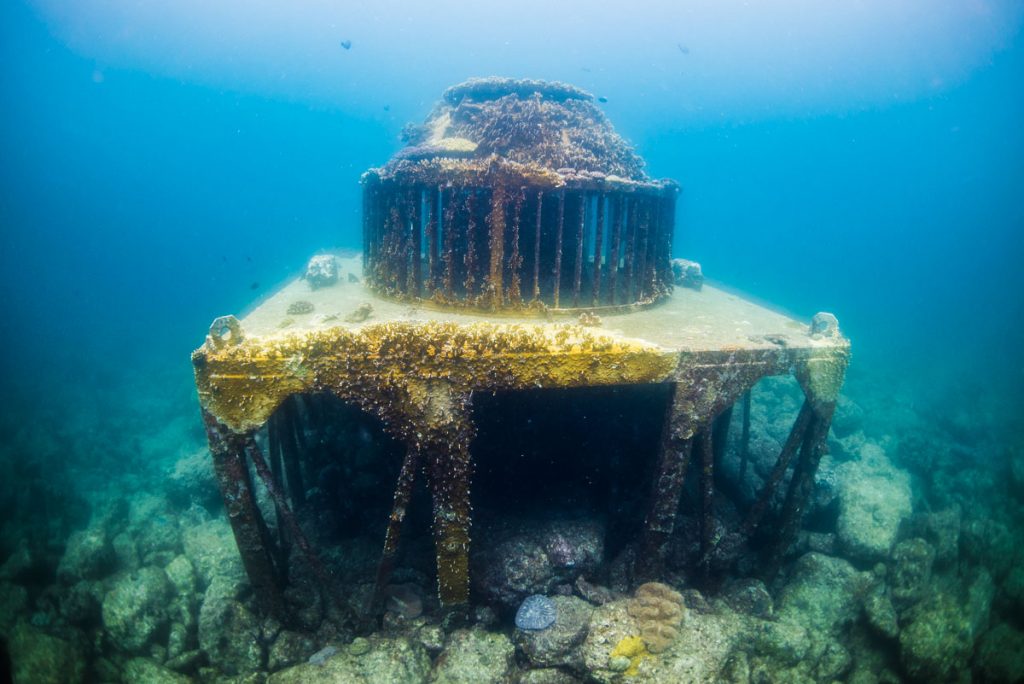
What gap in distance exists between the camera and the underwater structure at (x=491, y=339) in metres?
4.55

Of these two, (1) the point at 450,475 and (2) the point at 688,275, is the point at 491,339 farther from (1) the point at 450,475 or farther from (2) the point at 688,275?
(2) the point at 688,275

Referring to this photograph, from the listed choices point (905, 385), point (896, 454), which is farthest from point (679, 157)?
point (896, 454)

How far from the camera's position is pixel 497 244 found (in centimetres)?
612

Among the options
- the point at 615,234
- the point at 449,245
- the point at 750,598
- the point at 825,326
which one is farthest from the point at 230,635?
the point at 825,326

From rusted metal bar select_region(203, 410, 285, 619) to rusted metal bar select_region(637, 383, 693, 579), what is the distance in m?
4.04

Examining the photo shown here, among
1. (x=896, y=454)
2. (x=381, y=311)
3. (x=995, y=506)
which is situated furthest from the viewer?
(x=896, y=454)

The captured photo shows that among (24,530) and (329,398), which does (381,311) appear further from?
(24,530)

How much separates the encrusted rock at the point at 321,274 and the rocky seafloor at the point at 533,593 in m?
2.38

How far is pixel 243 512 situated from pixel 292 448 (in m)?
2.44

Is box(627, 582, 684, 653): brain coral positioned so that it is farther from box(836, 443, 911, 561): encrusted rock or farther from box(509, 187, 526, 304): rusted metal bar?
box(836, 443, 911, 561): encrusted rock

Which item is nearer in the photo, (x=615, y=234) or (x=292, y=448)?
(x=615, y=234)

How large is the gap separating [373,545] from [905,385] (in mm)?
23011

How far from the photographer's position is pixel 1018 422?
16797 millimetres

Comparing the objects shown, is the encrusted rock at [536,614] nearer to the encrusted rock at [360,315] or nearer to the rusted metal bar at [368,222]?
the encrusted rock at [360,315]
